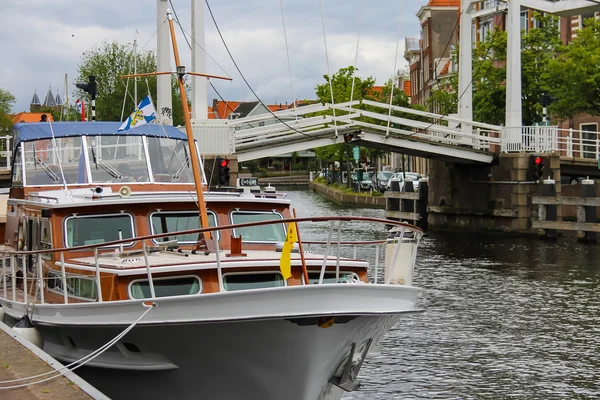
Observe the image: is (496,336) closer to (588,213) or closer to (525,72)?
(588,213)

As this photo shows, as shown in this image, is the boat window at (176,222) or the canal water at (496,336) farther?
the canal water at (496,336)

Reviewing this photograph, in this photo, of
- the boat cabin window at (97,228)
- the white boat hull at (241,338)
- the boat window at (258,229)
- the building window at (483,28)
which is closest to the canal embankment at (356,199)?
the building window at (483,28)

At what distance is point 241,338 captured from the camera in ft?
33.5

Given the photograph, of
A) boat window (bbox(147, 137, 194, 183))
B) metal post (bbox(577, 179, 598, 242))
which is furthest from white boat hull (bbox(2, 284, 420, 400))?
metal post (bbox(577, 179, 598, 242))

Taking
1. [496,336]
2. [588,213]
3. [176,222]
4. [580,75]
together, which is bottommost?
[496,336]

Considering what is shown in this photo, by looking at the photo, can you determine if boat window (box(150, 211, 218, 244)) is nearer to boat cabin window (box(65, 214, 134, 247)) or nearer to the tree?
boat cabin window (box(65, 214, 134, 247))

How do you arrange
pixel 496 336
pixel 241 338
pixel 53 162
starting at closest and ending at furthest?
pixel 241 338, pixel 53 162, pixel 496 336

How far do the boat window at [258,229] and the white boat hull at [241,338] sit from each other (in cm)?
219

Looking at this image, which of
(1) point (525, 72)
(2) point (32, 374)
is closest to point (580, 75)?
(1) point (525, 72)

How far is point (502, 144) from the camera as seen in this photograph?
3909 cm

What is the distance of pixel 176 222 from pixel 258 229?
1.04 metres

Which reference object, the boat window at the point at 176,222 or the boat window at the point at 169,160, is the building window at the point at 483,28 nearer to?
the boat window at the point at 169,160

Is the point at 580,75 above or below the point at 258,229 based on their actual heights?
above

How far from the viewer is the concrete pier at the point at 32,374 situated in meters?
8.95
